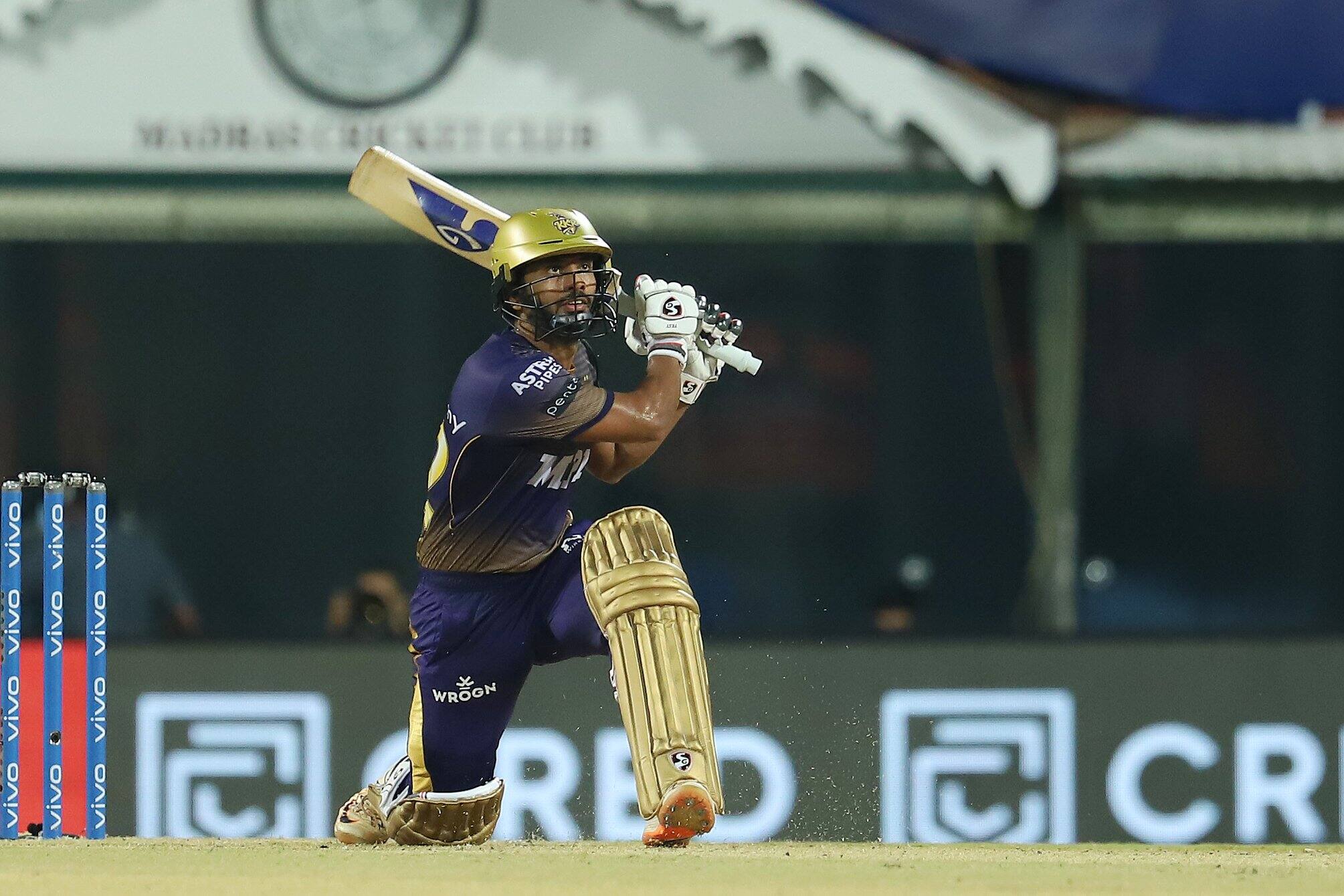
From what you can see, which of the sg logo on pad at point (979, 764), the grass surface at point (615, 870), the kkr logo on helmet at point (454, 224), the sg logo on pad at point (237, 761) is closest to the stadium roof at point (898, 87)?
the sg logo on pad at point (979, 764)

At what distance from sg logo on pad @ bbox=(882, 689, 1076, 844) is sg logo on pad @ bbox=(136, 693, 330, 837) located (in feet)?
5.45

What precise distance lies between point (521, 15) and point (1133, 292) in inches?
115

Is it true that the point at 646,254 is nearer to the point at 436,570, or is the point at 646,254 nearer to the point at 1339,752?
the point at 1339,752

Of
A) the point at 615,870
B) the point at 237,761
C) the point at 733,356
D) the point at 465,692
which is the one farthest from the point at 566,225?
the point at 237,761

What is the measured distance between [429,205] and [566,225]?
543 mm

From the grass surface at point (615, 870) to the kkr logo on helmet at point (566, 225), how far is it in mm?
1363

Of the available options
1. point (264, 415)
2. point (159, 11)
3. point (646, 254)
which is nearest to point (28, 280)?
point (264, 415)

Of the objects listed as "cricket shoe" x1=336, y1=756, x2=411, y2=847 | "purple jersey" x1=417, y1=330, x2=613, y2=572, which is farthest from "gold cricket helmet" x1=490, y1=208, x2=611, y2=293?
"cricket shoe" x1=336, y1=756, x2=411, y2=847

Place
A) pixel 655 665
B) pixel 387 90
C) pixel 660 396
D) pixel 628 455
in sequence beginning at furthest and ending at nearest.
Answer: pixel 387 90 < pixel 628 455 < pixel 660 396 < pixel 655 665

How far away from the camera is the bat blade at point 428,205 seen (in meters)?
5.99

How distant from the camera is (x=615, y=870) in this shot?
5207 millimetres

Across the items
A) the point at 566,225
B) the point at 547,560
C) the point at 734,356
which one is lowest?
the point at 547,560

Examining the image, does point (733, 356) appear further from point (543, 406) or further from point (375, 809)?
point (375, 809)

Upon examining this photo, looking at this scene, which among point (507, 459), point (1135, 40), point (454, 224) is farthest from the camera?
point (1135, 40)
